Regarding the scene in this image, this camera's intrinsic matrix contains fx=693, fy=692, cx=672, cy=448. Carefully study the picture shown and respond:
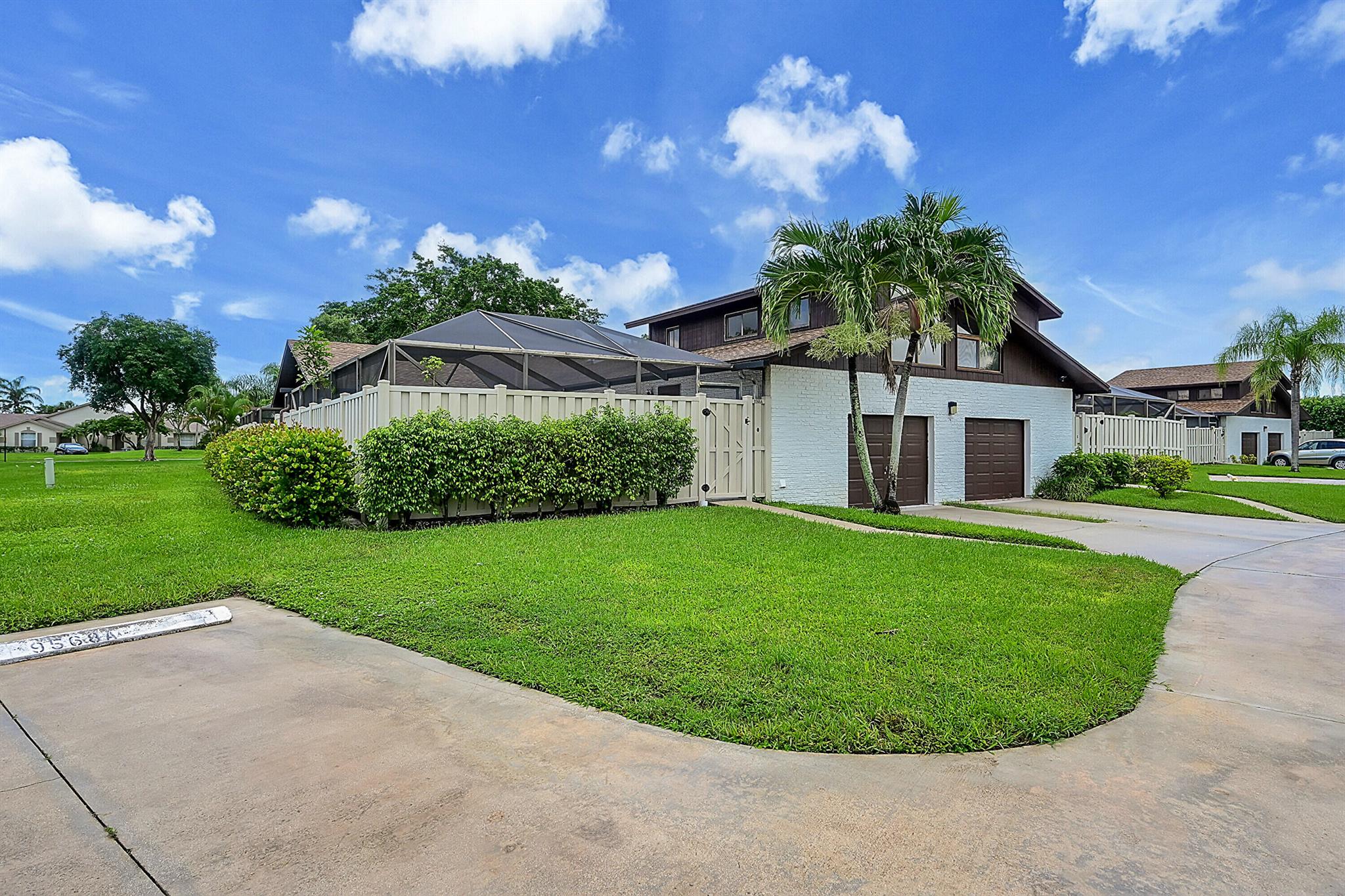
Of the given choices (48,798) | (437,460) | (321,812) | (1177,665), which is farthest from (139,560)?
(1177,665)

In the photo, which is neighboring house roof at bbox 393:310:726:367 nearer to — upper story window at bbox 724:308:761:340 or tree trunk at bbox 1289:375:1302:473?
upper story window at bbox 724:308:761:340

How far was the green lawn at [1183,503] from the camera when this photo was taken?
44.0ft

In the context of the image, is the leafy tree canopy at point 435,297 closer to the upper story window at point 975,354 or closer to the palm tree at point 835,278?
the upper story window at point 975,354

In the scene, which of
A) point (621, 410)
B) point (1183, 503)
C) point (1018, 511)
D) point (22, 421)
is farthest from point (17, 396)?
point (1183, 503)

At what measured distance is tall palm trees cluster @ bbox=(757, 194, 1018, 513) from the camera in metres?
11.6

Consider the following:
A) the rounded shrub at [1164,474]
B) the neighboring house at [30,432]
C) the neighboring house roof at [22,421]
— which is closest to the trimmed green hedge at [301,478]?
the rounded shrub at [1164,474]

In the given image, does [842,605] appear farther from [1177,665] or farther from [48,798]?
[48,798]

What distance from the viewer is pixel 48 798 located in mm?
2635

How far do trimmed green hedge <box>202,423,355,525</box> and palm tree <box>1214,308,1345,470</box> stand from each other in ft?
106

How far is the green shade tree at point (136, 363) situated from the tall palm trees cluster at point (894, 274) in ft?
128

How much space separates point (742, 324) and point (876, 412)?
524 cm

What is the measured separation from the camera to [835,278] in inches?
461

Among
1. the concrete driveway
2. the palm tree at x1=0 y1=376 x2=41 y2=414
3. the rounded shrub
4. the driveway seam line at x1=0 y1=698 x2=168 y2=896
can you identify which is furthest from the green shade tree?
the palm tree at x1=0 y1=376 x2=41 y2=414

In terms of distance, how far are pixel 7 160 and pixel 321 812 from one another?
19775 millimetres
